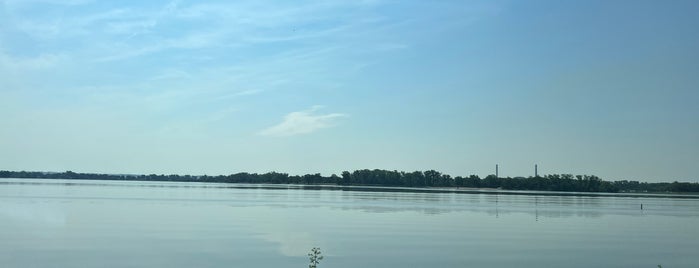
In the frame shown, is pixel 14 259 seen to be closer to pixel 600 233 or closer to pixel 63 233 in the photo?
pixel 63 233

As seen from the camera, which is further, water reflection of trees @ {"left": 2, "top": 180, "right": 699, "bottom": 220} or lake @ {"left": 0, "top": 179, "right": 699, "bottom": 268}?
water reflection of trees @ {"left": 2, "top": 180, "right": 699, "bottom": 220}

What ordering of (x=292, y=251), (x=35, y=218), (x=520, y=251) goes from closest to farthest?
(x=292, y=251)
(x=520, y=251)
(x=35, y=218)

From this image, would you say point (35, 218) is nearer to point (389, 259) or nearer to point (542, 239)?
point (389, 259)

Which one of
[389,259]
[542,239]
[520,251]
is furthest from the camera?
[542,239]

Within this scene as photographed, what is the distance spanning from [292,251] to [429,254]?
188 inches

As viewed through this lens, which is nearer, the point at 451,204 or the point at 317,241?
the point at 317,241

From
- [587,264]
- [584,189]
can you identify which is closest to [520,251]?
[587,264]

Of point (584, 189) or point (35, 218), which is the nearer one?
point (35, 218)

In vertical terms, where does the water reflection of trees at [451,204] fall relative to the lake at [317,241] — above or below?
above

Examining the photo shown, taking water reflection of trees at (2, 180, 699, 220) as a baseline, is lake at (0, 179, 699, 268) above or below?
below

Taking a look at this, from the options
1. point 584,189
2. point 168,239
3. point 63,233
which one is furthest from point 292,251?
point 584,189

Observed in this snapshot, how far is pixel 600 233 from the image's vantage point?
118ft

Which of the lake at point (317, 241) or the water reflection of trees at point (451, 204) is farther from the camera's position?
the water reflection of trees at point (451, 204)

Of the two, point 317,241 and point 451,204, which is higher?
point 451,204
